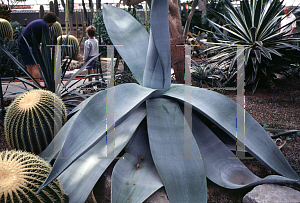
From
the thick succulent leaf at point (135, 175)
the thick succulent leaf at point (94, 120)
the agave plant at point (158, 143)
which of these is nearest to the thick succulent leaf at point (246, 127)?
the agave plant at point (158, 143)

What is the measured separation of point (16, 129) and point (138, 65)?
A: 999mm

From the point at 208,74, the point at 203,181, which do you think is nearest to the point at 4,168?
the point at 203,181

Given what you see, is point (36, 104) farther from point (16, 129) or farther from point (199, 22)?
point (199, 22)

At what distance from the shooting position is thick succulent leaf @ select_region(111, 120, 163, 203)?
1.15m

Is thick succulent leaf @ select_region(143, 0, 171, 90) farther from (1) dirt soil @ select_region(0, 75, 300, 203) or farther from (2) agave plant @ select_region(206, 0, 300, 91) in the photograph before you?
(2) agave plant @ select_region(206, 0, 300, 91)

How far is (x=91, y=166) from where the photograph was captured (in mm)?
1330

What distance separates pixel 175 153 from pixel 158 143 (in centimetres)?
11

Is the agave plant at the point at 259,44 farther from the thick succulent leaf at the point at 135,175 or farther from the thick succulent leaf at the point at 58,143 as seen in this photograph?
the thick succulent leaf at the point at 58,143

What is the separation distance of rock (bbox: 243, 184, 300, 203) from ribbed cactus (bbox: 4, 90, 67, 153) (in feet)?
4.61

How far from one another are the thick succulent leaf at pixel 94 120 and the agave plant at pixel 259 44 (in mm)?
1994

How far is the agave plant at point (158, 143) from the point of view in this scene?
3.80 ft

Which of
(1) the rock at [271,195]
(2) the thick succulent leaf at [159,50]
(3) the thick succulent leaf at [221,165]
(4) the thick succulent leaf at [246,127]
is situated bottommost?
(1) the rock at [271,195]

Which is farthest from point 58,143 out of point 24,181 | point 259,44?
point 259,44

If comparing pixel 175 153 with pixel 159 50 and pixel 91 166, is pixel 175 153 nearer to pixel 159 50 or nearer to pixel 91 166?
pixel 91 166
